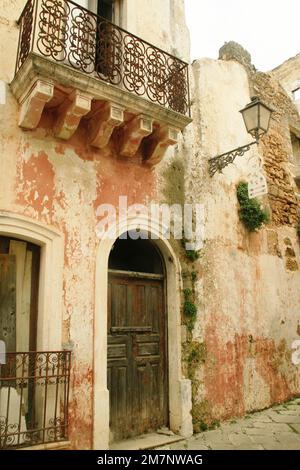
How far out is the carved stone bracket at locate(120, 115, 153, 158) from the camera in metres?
5.70

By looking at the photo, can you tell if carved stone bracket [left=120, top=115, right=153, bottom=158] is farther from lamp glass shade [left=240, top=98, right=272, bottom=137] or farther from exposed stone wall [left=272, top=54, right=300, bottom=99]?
exposed stone wall [left=272, top=54, right=300, bottom=99]

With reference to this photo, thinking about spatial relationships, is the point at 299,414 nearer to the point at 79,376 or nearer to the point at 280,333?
the point at 280,333

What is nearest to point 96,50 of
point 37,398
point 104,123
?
point 104,123

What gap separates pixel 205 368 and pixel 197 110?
4776 millimetres

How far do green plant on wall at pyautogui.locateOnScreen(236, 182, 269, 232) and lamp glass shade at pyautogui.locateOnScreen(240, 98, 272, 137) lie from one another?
1.65m

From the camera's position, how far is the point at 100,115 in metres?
Result: 5.47

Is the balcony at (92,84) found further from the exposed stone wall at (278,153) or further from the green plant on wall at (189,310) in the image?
the exposed stone wall at (278,153)

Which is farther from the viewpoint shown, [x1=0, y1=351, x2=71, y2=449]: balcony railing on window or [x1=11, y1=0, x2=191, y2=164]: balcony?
[x1=11, y1=0, x2=191, y2=164]: balcony

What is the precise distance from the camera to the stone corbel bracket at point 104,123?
5.34m

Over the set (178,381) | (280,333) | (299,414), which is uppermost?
(280,333)

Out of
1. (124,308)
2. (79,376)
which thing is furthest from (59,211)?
(79,376)

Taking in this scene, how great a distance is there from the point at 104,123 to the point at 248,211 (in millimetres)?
3781

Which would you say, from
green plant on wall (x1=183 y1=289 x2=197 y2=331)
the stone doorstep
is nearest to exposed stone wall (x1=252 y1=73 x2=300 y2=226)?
green plant on wall (x1=183 y1=289 x2=197 y2=331)

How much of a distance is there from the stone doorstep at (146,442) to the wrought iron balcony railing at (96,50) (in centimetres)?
492
